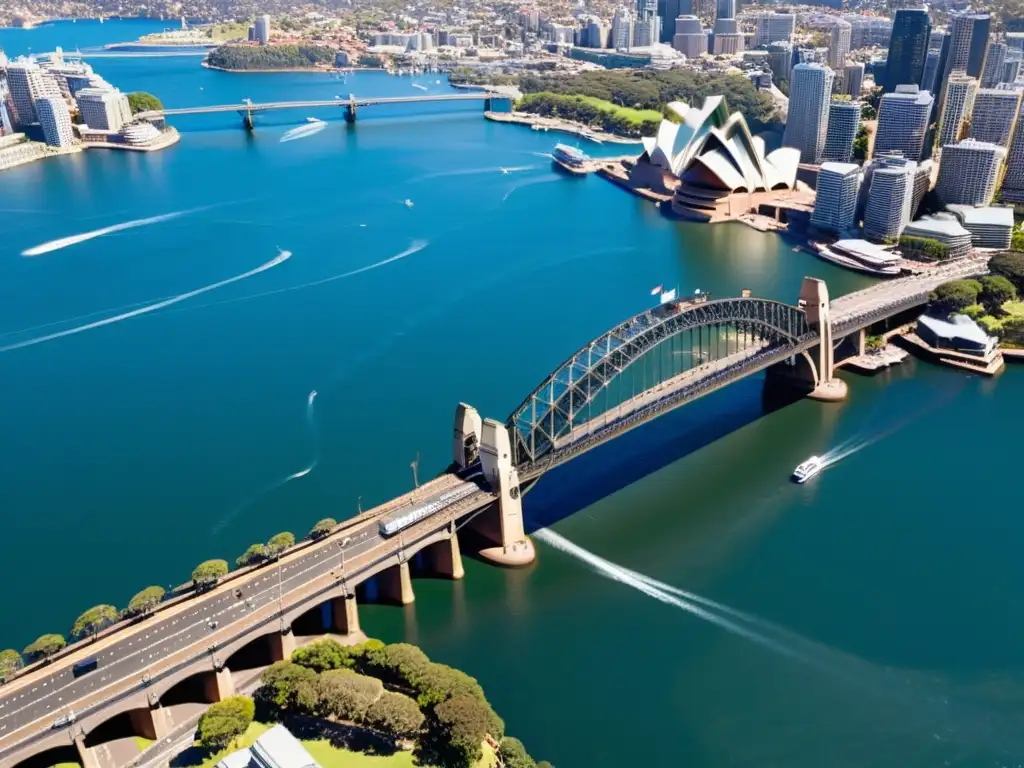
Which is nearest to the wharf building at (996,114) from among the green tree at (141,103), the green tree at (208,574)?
the green tree at (208,574)

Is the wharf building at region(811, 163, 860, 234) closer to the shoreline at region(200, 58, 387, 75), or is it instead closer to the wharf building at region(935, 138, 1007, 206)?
the wharf building at region(935, 138, 1007, 206)

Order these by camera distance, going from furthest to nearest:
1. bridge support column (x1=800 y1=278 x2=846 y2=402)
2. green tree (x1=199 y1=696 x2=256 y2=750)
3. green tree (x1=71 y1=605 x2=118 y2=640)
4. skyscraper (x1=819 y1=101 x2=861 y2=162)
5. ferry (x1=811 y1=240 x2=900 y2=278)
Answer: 1. skyscraper (x1=819 y1=101 x2=861 y2=162)
2. ferry (x1=811 y1=240 x2=900 y2=278)
3. bridge support column (x1=800 y1=278 x2=846 y2=402)
4. green tree (x1=71 y1=605 x2=118 y2=640)
5. green tree (x1=199 y1=696 x2=256 y2=750)

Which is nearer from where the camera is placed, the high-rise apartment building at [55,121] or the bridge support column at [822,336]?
the bridge support column at [822,336]

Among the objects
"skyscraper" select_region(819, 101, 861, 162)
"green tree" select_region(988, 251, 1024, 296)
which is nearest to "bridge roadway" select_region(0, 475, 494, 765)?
"green tree" select_region(988, 251, 1024, 296)

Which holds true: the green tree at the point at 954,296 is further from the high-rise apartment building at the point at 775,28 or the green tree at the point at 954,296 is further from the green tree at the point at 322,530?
the high-rise apartment building at the point at 775,28

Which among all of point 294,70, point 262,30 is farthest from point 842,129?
point 262,30

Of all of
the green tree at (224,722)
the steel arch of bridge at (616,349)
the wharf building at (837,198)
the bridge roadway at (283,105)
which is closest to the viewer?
the green tree at (224,722)

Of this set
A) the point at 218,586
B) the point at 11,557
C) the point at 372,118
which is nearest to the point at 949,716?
the point at 218,586
